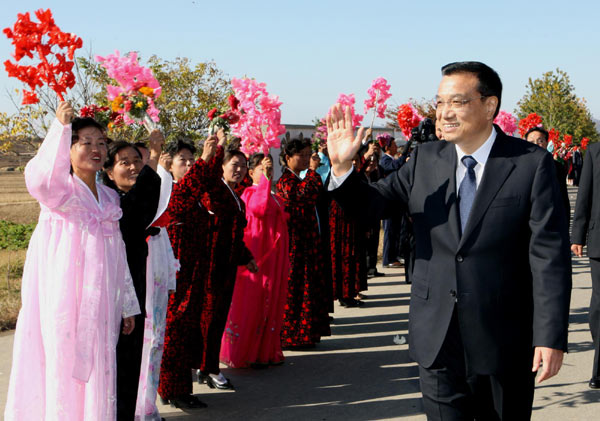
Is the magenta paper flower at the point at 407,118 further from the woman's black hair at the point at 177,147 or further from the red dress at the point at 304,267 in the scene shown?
the woman's black hair at the point at 177,147

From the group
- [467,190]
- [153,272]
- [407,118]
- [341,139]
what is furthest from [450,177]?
[407,118]

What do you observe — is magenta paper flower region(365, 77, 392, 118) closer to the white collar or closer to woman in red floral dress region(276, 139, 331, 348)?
woman in red floral dress region(276, 139, 331, 348)

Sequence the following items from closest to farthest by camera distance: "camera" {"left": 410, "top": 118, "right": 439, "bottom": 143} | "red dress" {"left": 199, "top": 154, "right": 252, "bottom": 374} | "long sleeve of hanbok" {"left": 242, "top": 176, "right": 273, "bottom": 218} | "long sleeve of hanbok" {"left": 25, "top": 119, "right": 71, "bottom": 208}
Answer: "long sleeve of hanbok" {"left": 25, "top": 119, "right": 71, "bottom": 208}
"red dress" {"left": 199, "top": 154, "right": 252, "bottom": 374}
"long sleeve of hanbok" {"left": 242, "top": 176, "right": 273, "bottom": 218}
"camera" {"left": 410, "top": 118, "right": 439, "bottom": 143}

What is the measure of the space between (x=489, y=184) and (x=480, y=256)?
1.08ft

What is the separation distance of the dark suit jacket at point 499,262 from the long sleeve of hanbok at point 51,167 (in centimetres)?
156

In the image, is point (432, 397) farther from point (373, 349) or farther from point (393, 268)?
point (393, 268)

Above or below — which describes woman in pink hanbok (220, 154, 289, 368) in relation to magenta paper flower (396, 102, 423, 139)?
below

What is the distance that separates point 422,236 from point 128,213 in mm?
1855

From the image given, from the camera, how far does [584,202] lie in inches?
249

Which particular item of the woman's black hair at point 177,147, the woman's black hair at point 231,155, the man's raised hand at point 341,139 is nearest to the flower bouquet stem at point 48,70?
the man's raised hand at point 341,139

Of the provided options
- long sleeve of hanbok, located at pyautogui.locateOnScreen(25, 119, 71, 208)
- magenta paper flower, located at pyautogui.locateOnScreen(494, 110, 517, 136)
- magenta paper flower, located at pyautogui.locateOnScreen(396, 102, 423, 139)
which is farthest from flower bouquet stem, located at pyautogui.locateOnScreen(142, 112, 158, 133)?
magenta paper flower, located at pyautogui.locateOnScreen(494, 110, 517, 136)

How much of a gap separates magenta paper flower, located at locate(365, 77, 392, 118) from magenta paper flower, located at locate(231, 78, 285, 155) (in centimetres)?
330

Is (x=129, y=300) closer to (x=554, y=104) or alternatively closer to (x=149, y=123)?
(x=149, y=123)

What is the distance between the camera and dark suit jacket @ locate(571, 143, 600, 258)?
6136 mm
